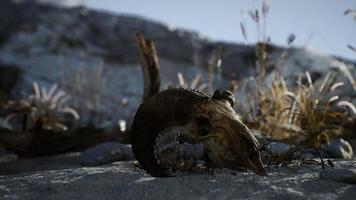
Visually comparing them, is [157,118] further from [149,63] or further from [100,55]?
[100,55]

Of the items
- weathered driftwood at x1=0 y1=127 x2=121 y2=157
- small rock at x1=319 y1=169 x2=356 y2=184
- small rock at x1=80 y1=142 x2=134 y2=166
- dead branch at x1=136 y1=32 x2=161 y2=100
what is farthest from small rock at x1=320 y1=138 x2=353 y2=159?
weathered driftwood at x1=0 y1=127 x2=121 y2=157

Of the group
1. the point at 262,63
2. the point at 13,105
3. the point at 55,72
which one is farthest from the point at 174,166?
the point at 55,72

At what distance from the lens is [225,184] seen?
2346mm

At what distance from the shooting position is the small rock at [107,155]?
3.96 meters

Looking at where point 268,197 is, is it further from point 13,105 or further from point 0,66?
point 0,66

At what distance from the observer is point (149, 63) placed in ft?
16.0

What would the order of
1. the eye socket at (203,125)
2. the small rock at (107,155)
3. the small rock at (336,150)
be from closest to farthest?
1. the eye socket at (203,125)
2. the small rock at (336,150)
3. the small rock at (107,155)

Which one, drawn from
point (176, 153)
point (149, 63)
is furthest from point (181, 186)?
point (149, 63)

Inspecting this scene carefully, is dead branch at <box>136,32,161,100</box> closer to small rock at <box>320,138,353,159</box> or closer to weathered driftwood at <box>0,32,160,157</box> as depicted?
weathered driftwood at <box>0,32,160,157</box>

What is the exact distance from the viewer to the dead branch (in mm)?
4793

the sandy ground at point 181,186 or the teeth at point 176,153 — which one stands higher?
the teeth at point 176,153

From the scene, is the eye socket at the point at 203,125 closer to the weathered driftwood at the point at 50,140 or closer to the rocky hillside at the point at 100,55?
the weathered driftwood at the point at 50,140

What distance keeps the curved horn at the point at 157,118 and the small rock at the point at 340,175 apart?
0.82 m

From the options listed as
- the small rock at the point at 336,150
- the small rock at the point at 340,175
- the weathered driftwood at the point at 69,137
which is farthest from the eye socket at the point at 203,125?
the weathered driftwood at the point at 69,137
